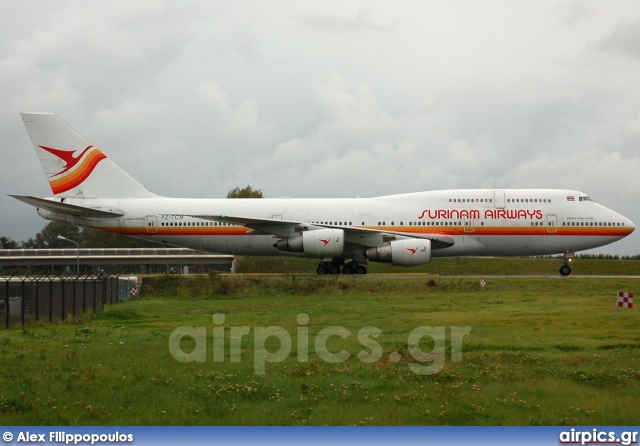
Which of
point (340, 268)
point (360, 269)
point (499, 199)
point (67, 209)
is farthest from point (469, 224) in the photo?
point (67, 209)

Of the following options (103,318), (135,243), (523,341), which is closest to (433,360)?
(523,341)

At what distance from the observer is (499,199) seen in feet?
120

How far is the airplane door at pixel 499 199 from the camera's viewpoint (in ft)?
119

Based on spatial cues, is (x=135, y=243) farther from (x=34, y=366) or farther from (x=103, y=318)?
(x=34, y=366)

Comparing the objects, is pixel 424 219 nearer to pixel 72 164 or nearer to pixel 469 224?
pixel 469 224

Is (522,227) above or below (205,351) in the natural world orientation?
above

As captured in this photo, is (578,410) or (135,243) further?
(135,243)

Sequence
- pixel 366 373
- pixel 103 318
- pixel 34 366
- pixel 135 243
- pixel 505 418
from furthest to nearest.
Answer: pixel 135 243, pixel 103 318, pixel 34 366, pixel 366 373, pixel 505 418

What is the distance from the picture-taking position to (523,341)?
14953 millimetres

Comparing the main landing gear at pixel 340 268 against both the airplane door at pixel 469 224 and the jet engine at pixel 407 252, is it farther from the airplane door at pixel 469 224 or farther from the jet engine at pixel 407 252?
the airplane door at pixel 469 224

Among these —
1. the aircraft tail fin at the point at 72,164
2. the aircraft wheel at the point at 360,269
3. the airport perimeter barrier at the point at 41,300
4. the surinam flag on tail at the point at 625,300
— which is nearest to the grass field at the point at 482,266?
the aircraft wheel at the point at 360,269

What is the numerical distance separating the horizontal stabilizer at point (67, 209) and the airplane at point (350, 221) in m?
0.05

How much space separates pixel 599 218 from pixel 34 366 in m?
31.1

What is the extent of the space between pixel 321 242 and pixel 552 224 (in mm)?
11882
